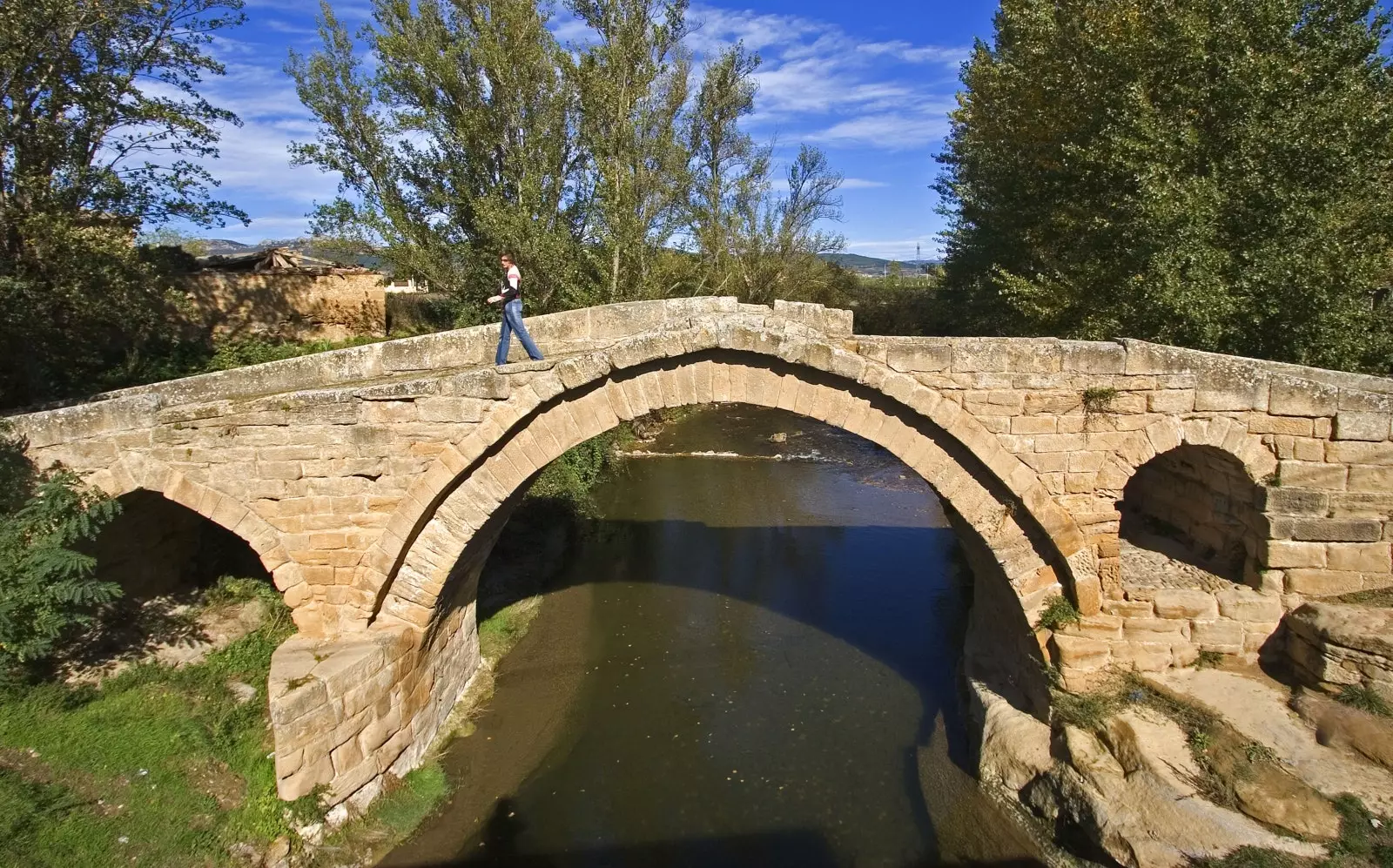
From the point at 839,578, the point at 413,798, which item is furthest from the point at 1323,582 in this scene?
the point at 413,798

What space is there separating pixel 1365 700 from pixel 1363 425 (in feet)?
7.32

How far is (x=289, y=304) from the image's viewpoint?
555 inches

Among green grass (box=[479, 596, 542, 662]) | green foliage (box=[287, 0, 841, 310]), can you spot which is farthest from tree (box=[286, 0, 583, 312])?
green grass (box=[479, 596, 542, 662])

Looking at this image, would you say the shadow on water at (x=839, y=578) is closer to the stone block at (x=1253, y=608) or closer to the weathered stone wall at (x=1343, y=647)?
the stone block at (x=1253, y=608)

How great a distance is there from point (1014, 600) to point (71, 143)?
11087mm

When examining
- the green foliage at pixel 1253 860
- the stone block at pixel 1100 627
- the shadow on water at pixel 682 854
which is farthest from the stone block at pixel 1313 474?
the shadow on water at pixel 682 854

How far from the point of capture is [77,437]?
6406 mm

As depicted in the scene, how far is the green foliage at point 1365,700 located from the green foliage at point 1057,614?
1.95 m

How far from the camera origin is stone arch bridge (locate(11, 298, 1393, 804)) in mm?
6387

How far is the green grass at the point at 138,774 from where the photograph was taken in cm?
536

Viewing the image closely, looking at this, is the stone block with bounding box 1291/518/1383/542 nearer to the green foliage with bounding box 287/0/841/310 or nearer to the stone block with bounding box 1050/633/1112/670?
the stone block with bounding box 1050/633/1112/670

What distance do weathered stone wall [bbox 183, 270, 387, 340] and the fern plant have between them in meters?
7.03

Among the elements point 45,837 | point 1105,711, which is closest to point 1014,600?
point 1105,711

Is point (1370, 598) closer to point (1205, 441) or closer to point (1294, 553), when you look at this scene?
point (1294, 553)
